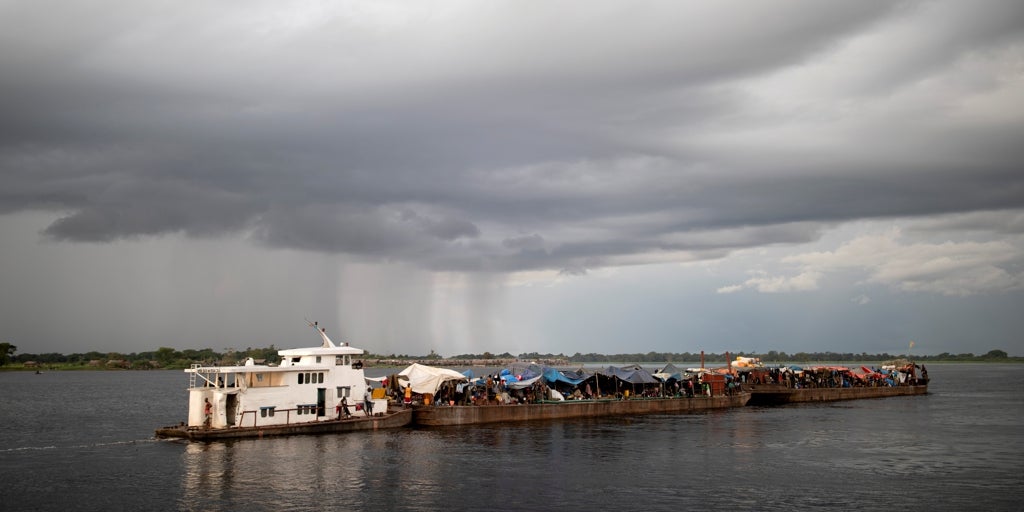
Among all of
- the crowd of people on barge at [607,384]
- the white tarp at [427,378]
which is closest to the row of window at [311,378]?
the crowd of people on barge at [607,384]

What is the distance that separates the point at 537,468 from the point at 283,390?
20286 mm

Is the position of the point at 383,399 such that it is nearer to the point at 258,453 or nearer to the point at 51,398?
the point at 258,453

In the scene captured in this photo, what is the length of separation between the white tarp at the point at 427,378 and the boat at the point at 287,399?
5531 mm

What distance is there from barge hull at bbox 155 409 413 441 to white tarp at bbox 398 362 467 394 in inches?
158

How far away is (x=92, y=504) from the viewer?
117ft

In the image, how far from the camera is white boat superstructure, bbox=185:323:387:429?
172 ft

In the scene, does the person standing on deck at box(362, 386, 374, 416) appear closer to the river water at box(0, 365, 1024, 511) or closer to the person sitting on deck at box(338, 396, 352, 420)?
the person sitting on deck at box(338, 396, 352, 420)

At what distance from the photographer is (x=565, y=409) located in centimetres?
7281

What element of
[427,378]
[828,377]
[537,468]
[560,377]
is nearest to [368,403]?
[427,378]

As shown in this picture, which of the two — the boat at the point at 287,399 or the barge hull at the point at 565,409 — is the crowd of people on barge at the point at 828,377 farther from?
the boat at the point at 287,399

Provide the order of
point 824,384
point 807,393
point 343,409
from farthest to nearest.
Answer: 1. point 824,384
2. point 807,393
3. point 343,409

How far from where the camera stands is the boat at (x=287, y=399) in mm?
52156

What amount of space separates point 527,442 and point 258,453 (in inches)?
744

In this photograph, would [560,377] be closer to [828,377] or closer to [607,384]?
[607,384]
